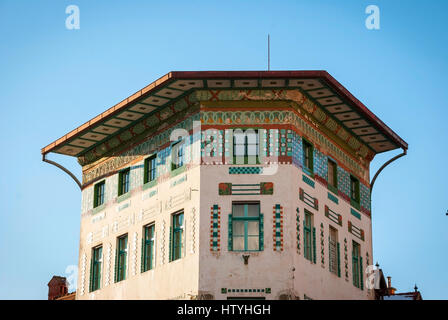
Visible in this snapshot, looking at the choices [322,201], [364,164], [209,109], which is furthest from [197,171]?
[364,164]

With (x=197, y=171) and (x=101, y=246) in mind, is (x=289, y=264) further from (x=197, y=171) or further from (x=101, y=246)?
(x=101, y=246)

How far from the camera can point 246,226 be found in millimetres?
40656

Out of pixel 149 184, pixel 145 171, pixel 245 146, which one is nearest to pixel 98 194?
pixel 145 171

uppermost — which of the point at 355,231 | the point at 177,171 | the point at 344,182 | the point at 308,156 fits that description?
the point at 308,156

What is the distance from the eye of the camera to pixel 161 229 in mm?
42688

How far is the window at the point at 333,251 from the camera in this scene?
1702 inches

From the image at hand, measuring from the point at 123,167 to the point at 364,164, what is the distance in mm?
9922

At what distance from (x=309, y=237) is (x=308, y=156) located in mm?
3081

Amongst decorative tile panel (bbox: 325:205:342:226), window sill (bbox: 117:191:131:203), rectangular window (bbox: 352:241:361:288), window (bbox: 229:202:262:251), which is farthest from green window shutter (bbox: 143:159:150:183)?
rectangular window (bbox: 352:241:361:288)

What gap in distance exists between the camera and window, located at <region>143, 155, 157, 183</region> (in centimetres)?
4397

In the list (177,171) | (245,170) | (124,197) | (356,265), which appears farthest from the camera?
(356,265)

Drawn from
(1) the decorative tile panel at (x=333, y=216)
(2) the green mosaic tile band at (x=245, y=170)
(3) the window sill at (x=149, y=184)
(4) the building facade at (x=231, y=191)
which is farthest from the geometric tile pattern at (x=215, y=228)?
(1) the decorative tile panel at (x=333, y=216)

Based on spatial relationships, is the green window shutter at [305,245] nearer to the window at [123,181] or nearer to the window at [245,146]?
the window at [245,146]

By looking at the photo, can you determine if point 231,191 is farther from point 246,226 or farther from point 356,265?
point 356,265
